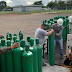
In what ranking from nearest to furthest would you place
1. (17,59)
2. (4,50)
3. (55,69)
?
1. (4,50)
2. (17,59)
3. (55,69)

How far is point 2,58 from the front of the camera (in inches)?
108

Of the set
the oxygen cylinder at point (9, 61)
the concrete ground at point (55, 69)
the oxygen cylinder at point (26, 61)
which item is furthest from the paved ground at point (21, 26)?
the oxygen cylinder at point (26, 61)

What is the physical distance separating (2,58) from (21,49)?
1.46 ft

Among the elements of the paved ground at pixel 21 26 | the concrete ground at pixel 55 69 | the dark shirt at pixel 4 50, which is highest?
the dark shirt at pixel 4 50

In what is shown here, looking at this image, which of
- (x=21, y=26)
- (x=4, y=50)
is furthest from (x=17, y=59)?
(x=21, y=26)

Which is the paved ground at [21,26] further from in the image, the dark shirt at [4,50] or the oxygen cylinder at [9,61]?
the dark shirt at [4,50]

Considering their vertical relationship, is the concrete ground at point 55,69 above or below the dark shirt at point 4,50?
below

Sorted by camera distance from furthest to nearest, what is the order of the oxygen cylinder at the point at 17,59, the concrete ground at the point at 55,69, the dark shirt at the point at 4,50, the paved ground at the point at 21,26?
the paved ground at the point at 21,26
the concrete ground at the point at 55,69
the oxygen cylinder at the point at 17,59
the dark shirt at the point at 4,50

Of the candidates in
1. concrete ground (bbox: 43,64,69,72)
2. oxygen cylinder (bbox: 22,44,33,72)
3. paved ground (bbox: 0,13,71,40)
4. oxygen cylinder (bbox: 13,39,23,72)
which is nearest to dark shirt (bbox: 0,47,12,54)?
oxygen cylinder (bbox: 13,39,23,72)

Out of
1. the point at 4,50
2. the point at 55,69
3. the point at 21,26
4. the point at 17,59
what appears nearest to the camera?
the point at 4,50

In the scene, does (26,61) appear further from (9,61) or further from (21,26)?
(21,26)

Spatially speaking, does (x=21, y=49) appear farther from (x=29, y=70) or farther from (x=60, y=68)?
(x=60, y=68)

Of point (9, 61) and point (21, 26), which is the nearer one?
point (9, 61)

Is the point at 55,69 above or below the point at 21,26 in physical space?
below
